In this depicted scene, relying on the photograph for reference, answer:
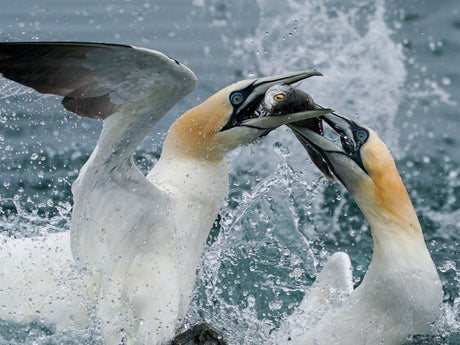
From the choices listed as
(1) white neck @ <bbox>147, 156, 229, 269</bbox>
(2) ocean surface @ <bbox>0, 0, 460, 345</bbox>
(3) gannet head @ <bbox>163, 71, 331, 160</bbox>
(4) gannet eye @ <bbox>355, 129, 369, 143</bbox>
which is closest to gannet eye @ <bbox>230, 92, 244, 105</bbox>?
(3) gannet head @ <bbox>163, 71, 331, 160</bbox>

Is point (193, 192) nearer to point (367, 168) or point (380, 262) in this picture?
point (367, 168)

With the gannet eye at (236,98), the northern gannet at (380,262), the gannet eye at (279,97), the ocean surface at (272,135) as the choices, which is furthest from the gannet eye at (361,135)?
the gannet eye at (236,98)

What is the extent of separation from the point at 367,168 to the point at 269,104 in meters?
0.83

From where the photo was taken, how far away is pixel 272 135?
37.0 ft

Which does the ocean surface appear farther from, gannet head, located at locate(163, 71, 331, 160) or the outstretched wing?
the outstretched wing

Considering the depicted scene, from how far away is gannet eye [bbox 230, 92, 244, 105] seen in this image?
7.52 meters

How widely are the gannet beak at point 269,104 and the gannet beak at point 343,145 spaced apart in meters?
0.19

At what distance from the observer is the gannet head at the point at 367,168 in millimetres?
7066

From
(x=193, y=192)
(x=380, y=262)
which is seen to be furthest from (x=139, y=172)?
(x=380, y=262)

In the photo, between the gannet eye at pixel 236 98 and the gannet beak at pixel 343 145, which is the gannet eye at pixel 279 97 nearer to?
the gannet beak at pixel 343 145

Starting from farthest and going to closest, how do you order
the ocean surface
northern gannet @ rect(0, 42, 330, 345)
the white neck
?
the ocean surface → the white neck → northern gannet @ rect(0, 42, 330, 345)

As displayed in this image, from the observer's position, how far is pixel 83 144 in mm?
11117

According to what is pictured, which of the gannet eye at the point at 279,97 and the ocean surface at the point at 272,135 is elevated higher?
the gannet eye at the point at 279,97

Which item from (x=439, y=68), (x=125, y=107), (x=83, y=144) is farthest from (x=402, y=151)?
(x=125, y=107)
